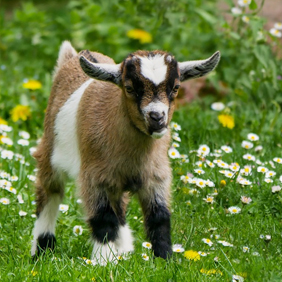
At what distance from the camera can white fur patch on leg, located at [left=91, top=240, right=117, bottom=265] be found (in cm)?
420

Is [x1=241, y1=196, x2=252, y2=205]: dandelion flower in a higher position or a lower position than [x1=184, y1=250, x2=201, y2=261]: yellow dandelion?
lower

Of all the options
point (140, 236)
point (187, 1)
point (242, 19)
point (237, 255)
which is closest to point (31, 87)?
point (187, 1)

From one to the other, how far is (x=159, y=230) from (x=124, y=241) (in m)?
0.27

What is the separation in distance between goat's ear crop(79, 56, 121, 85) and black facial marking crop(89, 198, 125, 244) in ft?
2.63

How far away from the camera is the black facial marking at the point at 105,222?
4.41 m

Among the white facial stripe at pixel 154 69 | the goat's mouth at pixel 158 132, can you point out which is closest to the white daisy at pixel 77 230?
the goat's mouth at pixel 158 132

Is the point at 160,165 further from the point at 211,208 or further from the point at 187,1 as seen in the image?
the point at 187,1

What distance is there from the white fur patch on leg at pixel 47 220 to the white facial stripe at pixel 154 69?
1422mm

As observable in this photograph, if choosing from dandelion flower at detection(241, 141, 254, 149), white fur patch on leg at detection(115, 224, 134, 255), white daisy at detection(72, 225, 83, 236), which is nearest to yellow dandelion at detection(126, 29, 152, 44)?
dandelion flower at detection(241, 141, 254, 149)

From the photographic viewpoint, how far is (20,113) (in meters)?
6.93

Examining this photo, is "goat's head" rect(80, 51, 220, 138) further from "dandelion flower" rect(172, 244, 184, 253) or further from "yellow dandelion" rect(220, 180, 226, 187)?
"yellow dandelion" rect(220, 180, 226, 187)

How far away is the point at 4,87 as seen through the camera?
7.76m

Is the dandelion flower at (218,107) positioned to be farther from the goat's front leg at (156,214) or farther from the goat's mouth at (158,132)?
the goat's mouth at (158,132)

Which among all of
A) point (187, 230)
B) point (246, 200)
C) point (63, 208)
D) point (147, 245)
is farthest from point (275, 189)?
point (63, 208)
